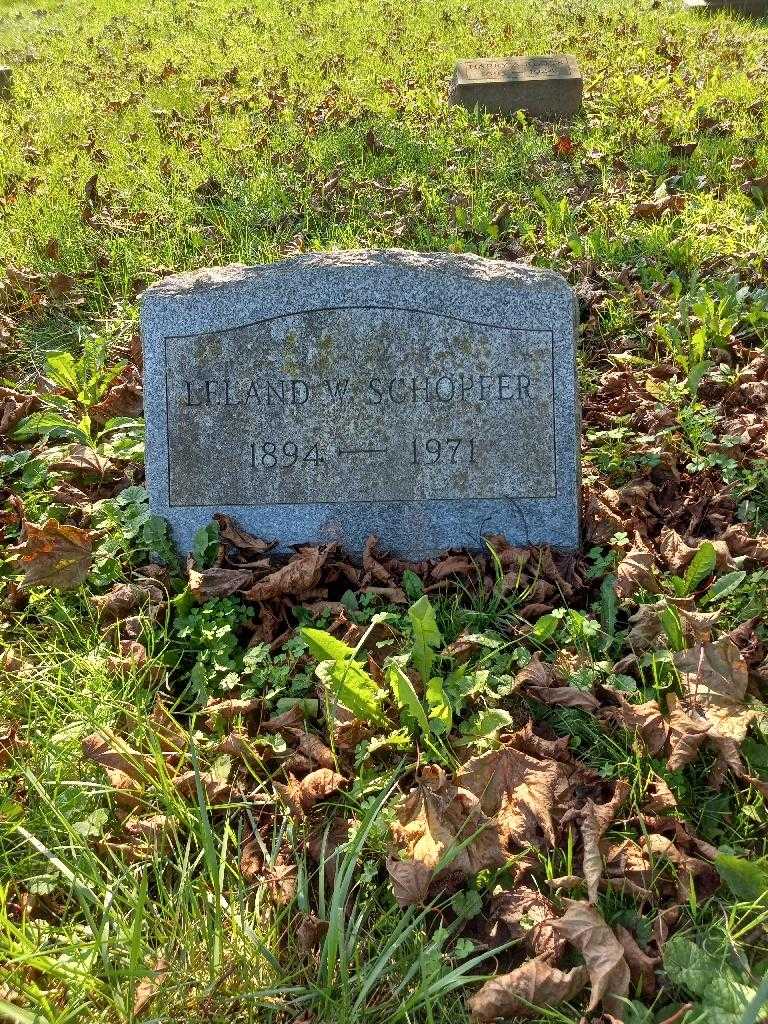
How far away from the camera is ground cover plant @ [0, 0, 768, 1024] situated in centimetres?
174

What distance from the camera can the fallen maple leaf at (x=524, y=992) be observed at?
1646mm

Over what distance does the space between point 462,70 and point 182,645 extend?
5.14 metres

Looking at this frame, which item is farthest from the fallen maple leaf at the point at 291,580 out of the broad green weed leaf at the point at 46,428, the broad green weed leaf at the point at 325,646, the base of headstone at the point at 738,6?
the base of headstone at the point at 738,6

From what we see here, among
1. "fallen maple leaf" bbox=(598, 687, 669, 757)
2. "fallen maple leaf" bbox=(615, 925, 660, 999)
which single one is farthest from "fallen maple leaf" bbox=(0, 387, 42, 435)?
"fallen maple leaf" bbox=(615, 925, 660, 999)

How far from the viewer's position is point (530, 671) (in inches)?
91.9

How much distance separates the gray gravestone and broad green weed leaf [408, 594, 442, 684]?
651mm

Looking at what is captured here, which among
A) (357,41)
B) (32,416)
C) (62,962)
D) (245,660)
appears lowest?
(62,962)

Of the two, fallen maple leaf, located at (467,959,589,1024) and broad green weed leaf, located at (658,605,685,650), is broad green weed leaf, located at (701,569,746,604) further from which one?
fallen maple leaf, located at (467,959,589,1024)

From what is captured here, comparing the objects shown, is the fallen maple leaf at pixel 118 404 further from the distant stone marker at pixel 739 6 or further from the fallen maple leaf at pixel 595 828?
the distant stone marker at pixel 739 6

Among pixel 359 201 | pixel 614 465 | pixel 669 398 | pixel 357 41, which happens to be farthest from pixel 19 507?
pixel 357 41

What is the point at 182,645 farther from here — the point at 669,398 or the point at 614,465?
the point at 669,398

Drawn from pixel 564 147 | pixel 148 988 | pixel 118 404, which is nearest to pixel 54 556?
pixel 118 404

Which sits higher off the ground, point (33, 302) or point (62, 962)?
point (33, 302)

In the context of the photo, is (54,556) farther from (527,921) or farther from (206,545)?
(527,921)
